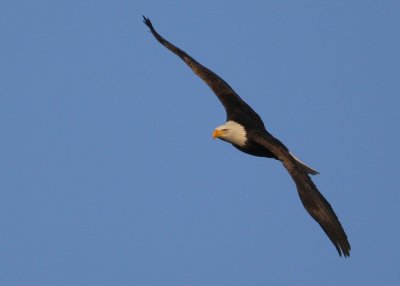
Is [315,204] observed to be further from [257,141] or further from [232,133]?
[232,133]

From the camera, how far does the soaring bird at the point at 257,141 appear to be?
49.6 ft

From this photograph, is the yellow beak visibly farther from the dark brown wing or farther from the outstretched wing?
the dark brown wing

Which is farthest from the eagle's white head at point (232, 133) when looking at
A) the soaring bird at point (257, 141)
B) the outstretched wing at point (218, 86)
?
the outstretched wing at point (218, 86)

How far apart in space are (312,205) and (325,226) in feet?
1.76

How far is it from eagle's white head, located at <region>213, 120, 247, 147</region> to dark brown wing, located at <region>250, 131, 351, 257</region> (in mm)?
1277

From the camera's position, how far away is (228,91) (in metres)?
20.1

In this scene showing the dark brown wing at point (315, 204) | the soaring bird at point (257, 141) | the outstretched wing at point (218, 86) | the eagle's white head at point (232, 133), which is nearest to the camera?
the dark brown wing at point (315, 204)

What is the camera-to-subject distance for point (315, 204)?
15.5 metres

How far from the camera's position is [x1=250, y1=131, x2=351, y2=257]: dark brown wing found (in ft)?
48.3

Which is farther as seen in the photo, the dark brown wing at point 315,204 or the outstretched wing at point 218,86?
the outstretched wing at point 218,86

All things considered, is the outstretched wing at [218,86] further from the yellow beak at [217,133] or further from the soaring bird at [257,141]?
the yellow beak at [217,133]

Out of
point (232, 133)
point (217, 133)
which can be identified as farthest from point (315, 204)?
point (217, 133)

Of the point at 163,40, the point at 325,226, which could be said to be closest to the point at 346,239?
the point at 325,226

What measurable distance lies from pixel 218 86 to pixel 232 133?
189cm
